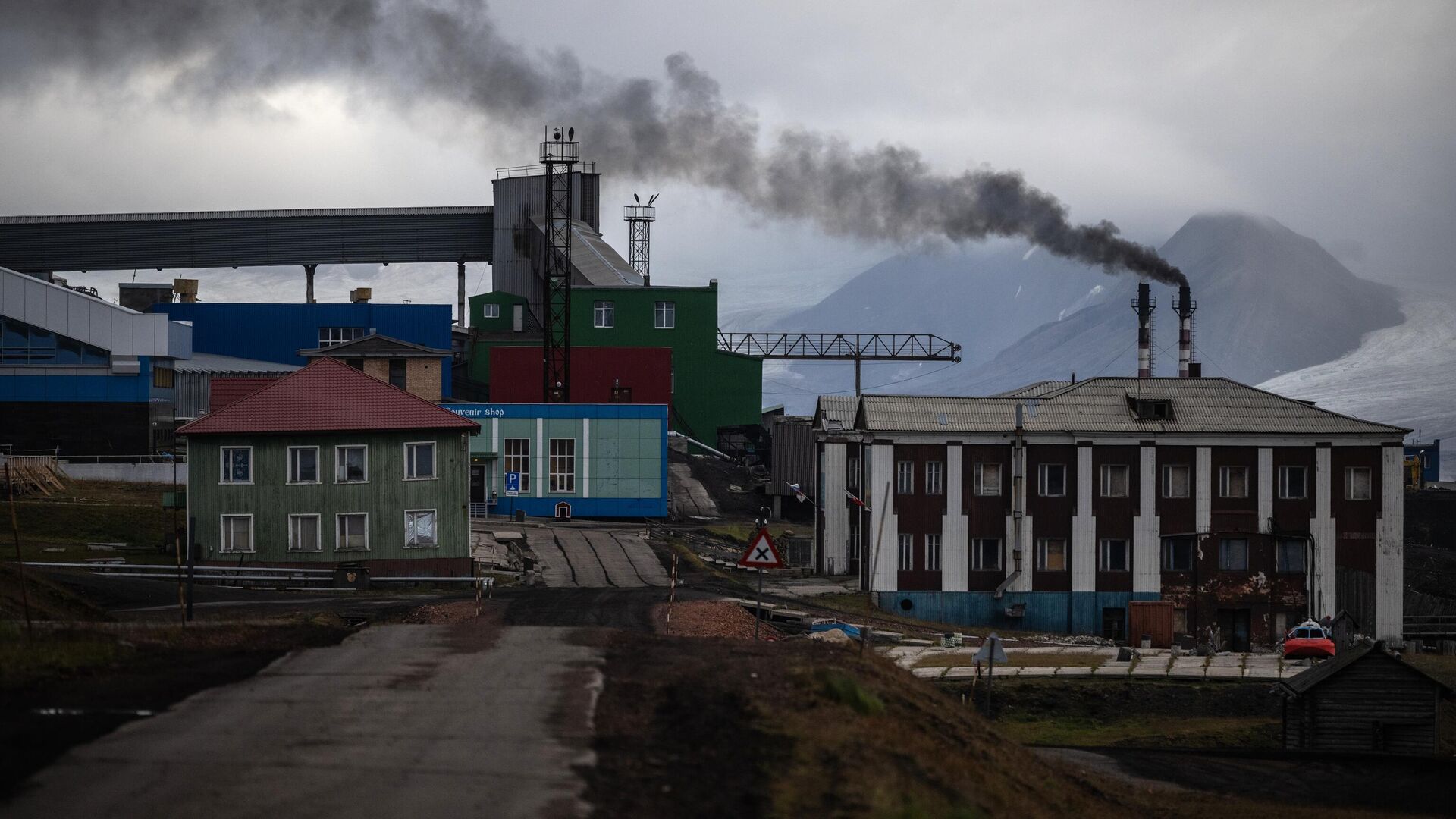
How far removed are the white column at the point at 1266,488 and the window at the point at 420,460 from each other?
30.9 metres

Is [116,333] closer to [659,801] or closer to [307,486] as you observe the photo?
[307,486]

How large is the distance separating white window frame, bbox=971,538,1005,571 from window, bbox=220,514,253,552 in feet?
85.2

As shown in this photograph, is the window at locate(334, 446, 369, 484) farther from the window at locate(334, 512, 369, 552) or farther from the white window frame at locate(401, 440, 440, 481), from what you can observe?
the white window frame at locate(401, 440, 440, 481)

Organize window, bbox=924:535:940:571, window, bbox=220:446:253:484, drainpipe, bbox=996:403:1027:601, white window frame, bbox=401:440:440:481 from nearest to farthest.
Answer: window, bbox=220:446:253:484, white window frame, bbox=401:440:440:481, drainpipe, bbox=996:403:1027:601, window, bbox=924:535:940:571

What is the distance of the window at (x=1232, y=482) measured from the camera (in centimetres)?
5450

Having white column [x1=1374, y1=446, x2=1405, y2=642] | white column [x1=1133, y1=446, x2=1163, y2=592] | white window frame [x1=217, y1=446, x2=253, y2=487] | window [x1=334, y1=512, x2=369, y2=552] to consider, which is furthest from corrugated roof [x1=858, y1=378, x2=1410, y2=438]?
white window frame [x1=217, y1=446, x2=253, y2=487]

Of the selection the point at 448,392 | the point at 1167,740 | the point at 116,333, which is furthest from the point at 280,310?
the point at 1167,740

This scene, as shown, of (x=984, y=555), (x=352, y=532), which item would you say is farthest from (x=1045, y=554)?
(x=352, y=532)

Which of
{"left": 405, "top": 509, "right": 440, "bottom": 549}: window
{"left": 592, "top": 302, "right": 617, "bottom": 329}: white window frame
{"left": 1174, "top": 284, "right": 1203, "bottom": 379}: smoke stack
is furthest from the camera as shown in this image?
{"left": 592, "top": 302, "right": 617, "bottom": 329}: white window frame

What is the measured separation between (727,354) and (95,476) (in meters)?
39.4

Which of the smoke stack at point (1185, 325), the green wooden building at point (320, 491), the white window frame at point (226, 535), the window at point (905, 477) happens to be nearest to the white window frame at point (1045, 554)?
the window at point (905, 477)

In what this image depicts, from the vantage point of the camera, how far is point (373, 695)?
18.0 meters

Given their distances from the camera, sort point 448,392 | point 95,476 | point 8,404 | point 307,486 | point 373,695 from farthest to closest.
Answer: point 448,392
point 8,404
point 95,476
point 307,486
point 373,695

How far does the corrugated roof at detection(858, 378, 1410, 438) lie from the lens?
5447 centimetres
